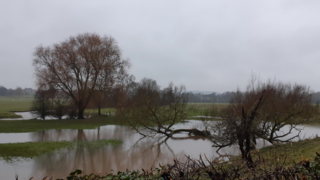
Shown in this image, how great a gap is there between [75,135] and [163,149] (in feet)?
28.4

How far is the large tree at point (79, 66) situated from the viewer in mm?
30094

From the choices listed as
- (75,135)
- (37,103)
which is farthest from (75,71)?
(75,135)

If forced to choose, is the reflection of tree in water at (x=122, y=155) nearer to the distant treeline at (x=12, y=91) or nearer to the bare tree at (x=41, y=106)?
the bare tree at (x=41, y=106)

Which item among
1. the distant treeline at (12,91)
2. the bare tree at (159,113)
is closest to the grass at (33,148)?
the bare tree at (159,113)

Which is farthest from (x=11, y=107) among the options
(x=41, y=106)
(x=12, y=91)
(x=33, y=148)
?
(x=12, y=91)

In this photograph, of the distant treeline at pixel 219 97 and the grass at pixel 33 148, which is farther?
the distant treeline at pixel 219 97

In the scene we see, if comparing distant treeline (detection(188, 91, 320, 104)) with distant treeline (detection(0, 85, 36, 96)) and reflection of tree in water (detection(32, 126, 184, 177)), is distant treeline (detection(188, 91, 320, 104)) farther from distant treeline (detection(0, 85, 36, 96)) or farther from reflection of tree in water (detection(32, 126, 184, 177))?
distant treeline (detection(0, 85, 36, 96))

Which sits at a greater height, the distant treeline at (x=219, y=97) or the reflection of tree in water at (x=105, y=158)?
the distant treeline at (x=219, y=97)

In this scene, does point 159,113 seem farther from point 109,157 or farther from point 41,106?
point 41,106

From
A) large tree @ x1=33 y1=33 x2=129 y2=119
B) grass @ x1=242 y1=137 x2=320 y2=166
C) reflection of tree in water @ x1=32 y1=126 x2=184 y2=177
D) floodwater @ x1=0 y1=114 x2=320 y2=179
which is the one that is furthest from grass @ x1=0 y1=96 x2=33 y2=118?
grass @ x1=242 y1=137 x2=320 y2=166

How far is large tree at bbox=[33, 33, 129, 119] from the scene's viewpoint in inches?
1185

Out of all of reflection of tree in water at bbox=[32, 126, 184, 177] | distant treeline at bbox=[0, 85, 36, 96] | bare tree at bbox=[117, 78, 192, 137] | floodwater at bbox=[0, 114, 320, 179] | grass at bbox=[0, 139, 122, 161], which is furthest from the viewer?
distant treeline at bbox=[0, 85, 36, 96]

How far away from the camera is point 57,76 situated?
98.5ft

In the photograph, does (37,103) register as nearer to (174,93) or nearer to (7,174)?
(174,93)
